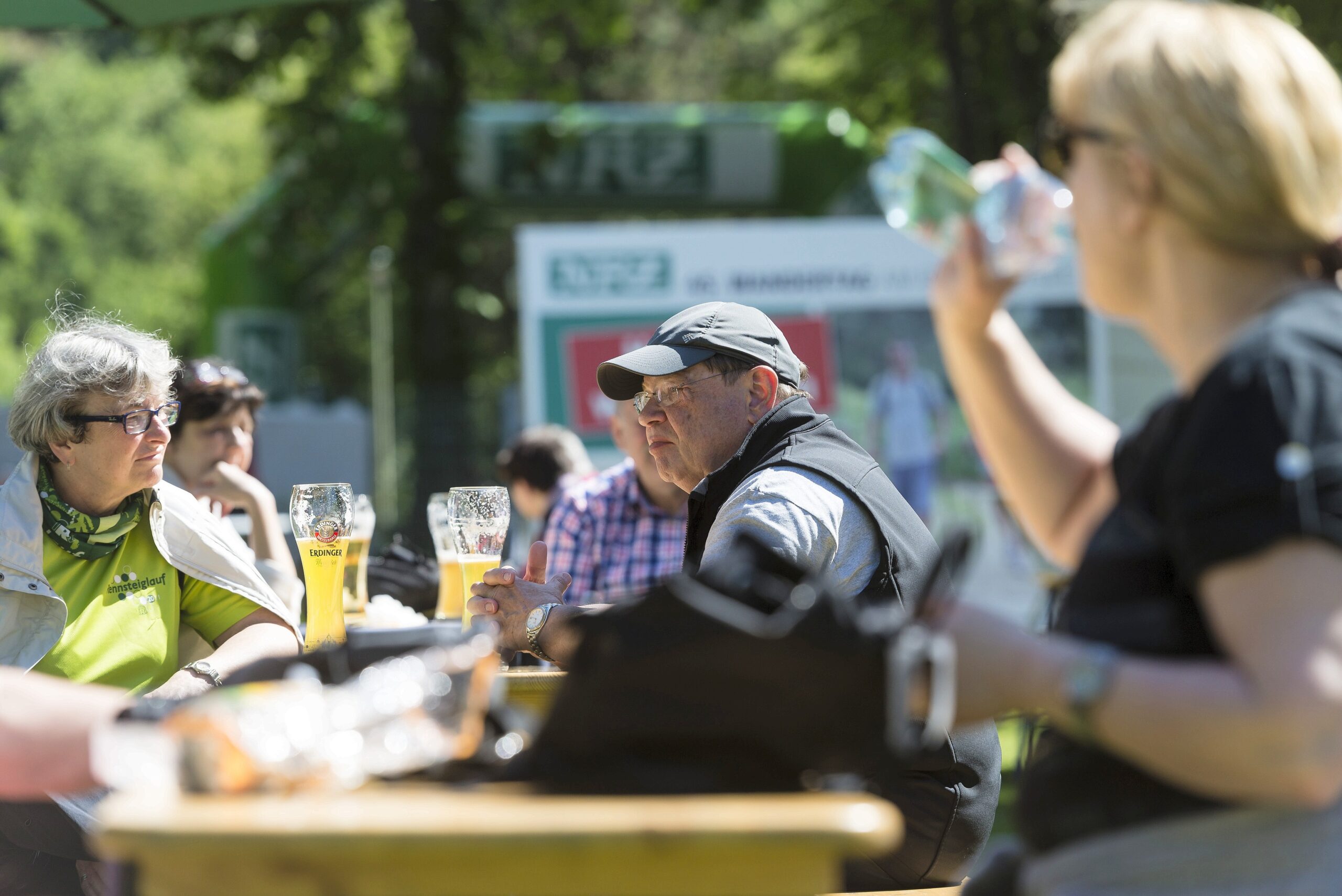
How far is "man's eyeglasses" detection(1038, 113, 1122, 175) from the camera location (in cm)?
134

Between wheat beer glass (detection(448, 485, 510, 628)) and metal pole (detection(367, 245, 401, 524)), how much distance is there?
8883mm

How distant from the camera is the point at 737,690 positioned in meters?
1.28

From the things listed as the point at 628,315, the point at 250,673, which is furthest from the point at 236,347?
the point at 250,673

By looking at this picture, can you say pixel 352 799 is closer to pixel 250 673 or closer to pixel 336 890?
pixel 336 890

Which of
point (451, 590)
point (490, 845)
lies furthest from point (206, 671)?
point (490, 845)

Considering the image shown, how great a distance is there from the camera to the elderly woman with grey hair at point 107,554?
259 cm

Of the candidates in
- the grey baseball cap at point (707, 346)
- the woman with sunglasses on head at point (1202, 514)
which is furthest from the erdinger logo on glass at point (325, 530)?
the woman with sunglasses on head at point (1202, 514)

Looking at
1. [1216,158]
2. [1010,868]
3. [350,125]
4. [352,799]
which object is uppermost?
[350,125]

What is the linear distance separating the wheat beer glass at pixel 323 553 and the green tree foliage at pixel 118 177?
34800 mm

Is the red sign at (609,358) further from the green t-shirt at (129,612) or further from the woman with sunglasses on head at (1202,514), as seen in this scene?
the woman with sunglasses on head at (1202,514)

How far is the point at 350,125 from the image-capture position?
1152 centimetres

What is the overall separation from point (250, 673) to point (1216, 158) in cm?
118

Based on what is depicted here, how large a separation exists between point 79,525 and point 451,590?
0.96 meters

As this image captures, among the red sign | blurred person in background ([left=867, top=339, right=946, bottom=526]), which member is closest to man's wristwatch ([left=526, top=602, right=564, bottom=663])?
the red sign
